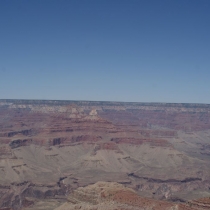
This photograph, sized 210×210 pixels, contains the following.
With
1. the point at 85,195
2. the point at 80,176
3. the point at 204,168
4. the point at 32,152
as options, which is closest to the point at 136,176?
the point at 80,176

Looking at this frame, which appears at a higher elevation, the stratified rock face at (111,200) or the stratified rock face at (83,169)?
the stratified rock face at (111,200)

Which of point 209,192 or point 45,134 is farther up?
point 45,134

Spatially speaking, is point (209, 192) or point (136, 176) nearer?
point (209, 192)

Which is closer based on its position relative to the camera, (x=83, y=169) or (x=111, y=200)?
(x=111, y=200)

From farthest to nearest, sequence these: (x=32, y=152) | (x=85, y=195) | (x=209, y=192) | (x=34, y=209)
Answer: (x=32, y=152), (x=209, y=192), (x=34, y=209), (x=85, y=195)

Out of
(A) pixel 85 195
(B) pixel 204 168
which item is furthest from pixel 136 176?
(A) pixel 85 195

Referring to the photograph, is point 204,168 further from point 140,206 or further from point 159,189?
point 140,206

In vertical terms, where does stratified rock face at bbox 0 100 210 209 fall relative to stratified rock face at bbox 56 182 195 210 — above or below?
below

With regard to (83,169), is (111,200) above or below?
above

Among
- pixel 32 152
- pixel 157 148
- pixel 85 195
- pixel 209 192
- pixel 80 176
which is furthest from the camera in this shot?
pixel 157 148

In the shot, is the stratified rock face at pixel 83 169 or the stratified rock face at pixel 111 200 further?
the stratified rock face at pixel 83 169

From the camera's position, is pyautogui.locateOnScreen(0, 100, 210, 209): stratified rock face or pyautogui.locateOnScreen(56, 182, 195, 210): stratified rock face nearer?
pyautogui.locateOnScreen(56, 182, 195, 210): stratified rock face
